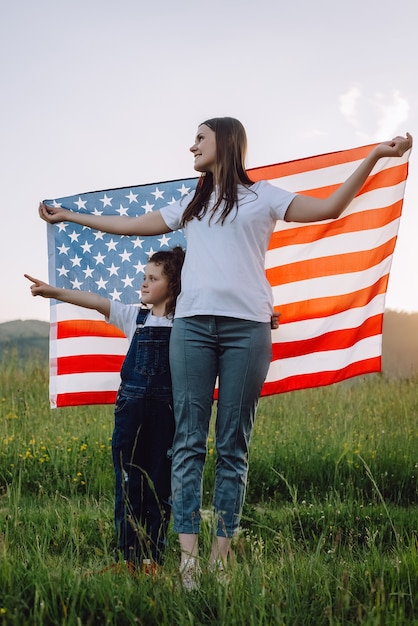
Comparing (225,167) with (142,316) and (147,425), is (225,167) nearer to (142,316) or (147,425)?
(142,316)

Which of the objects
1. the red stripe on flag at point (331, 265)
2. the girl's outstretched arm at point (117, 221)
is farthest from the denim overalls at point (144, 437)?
the red stripe on flag at point (331, 265)

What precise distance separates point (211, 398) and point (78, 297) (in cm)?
96

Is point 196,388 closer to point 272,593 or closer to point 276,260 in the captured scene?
point 272,593

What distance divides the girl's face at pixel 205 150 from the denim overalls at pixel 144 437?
767mm

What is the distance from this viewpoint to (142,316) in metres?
3.50

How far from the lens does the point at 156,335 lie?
3.36m

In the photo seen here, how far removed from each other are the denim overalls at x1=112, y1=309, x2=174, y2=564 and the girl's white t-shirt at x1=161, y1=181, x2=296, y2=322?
0.28 metres

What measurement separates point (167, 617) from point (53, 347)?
258 cm

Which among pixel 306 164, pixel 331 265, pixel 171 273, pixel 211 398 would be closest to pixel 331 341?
pixel 331 265

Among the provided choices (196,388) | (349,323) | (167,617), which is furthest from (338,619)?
(349,323)

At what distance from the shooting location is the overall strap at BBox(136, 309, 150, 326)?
3.49 m

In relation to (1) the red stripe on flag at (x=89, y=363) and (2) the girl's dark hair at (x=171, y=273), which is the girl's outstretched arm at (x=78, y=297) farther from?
(1) the red stripe on flag at (x=89, y=363)

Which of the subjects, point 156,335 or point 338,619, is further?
point 156,335

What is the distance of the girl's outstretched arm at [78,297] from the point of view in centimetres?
366
